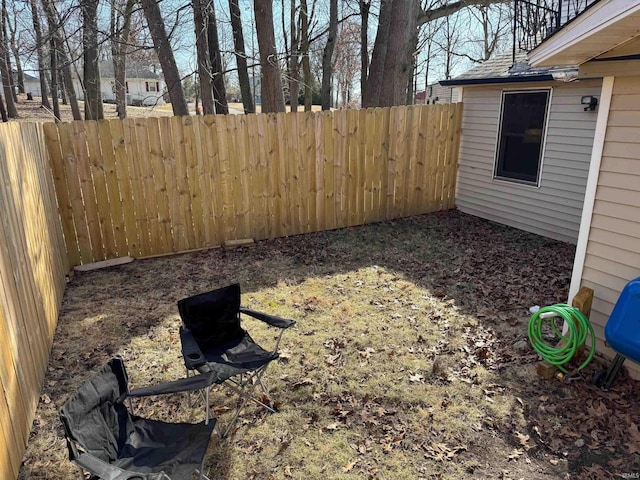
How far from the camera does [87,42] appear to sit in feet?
38.0

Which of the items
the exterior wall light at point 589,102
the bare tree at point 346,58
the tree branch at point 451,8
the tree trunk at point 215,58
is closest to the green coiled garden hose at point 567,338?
the exterior wall light at point 589,102

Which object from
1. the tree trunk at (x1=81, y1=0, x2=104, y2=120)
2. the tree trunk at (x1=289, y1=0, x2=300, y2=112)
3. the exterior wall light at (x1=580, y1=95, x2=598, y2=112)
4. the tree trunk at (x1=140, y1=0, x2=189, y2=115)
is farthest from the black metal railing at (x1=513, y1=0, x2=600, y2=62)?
the tree trunk at (x1=289, y1=0, x2=300, y2=112)

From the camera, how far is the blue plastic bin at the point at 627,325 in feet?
9.86

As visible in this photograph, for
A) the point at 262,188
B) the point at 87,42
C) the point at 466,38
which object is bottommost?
the point at 262,188

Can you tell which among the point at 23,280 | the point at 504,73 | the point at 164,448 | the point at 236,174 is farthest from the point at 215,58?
the point at 164,448

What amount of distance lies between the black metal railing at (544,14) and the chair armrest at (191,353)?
11.1 feet

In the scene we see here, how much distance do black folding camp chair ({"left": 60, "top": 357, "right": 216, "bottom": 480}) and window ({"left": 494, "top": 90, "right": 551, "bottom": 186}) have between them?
6546 millimetres

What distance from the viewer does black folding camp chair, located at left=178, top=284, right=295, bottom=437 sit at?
10.1 ft

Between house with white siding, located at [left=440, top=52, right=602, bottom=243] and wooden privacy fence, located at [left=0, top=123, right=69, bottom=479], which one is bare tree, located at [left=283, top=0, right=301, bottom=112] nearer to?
house with white siding, located at [left=440, top=52, right=602, bottom=243]

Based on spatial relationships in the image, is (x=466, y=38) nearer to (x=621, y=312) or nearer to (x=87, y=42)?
(x=87, y=42)

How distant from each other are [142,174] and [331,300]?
118 inches

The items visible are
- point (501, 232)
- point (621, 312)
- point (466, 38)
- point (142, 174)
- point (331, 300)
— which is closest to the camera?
point (621, 312)

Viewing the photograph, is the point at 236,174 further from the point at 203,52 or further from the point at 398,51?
the point at 203,52

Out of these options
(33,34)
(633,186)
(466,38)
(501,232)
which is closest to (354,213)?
(501,232)
